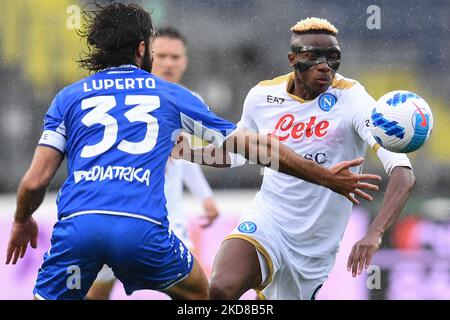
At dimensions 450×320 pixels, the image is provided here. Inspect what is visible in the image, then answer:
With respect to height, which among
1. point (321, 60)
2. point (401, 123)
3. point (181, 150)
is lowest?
point (181, 150)

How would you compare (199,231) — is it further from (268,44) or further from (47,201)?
(268,44)

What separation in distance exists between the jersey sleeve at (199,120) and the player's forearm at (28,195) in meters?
0.78

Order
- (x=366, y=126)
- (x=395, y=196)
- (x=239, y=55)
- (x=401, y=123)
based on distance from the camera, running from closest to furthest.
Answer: (x=401, y=123), (x=395, y=196), (x=366, y=126), (x=239, y=55)

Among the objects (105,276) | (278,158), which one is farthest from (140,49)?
(105,276)

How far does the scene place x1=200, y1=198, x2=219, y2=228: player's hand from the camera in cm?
839

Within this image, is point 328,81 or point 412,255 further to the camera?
point 412,255

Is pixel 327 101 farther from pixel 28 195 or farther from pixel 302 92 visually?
pixel 28 195

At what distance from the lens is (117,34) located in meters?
5.10

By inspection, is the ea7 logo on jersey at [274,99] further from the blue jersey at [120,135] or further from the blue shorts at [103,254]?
the blue shorts at [103,254]

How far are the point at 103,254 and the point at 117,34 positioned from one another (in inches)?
45.4

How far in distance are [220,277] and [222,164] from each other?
0.67 m

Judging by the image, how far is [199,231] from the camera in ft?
30.9
